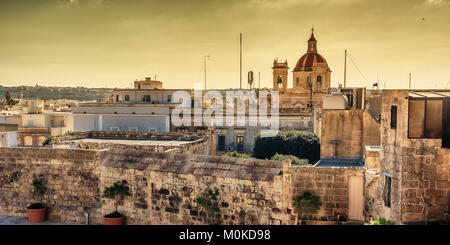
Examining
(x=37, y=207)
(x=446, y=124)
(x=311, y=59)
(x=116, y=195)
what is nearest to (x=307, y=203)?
(x=446, y=124)

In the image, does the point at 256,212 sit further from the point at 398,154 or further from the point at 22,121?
the point at 22,121

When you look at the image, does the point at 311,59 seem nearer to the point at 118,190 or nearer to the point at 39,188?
the point at 39,188

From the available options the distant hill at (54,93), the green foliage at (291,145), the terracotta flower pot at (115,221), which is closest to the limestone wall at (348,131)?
the terracotta flower pot at (115,221)

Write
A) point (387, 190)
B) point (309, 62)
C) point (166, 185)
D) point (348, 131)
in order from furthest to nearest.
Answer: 1. point (309, 62)
2. point (348, 131)
3. point (166, 185)
4. point (387, 190)

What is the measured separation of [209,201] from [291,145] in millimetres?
18342

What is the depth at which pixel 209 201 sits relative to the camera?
7.99m

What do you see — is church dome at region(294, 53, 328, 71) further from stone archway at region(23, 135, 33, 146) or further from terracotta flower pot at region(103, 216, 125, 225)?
terracotta flower pot at region(103, 216, 125, 225)

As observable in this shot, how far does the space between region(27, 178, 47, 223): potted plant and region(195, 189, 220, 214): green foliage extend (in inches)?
177

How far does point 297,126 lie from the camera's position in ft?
104

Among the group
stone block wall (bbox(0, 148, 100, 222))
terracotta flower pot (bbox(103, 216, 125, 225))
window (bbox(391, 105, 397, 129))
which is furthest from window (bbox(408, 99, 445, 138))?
stone block wall (bbox(0, 148, 100, 222))

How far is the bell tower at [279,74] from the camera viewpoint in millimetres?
50000

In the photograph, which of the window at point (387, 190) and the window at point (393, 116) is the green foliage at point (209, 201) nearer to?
the window at point (387, 190)

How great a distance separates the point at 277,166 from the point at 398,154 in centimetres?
205
